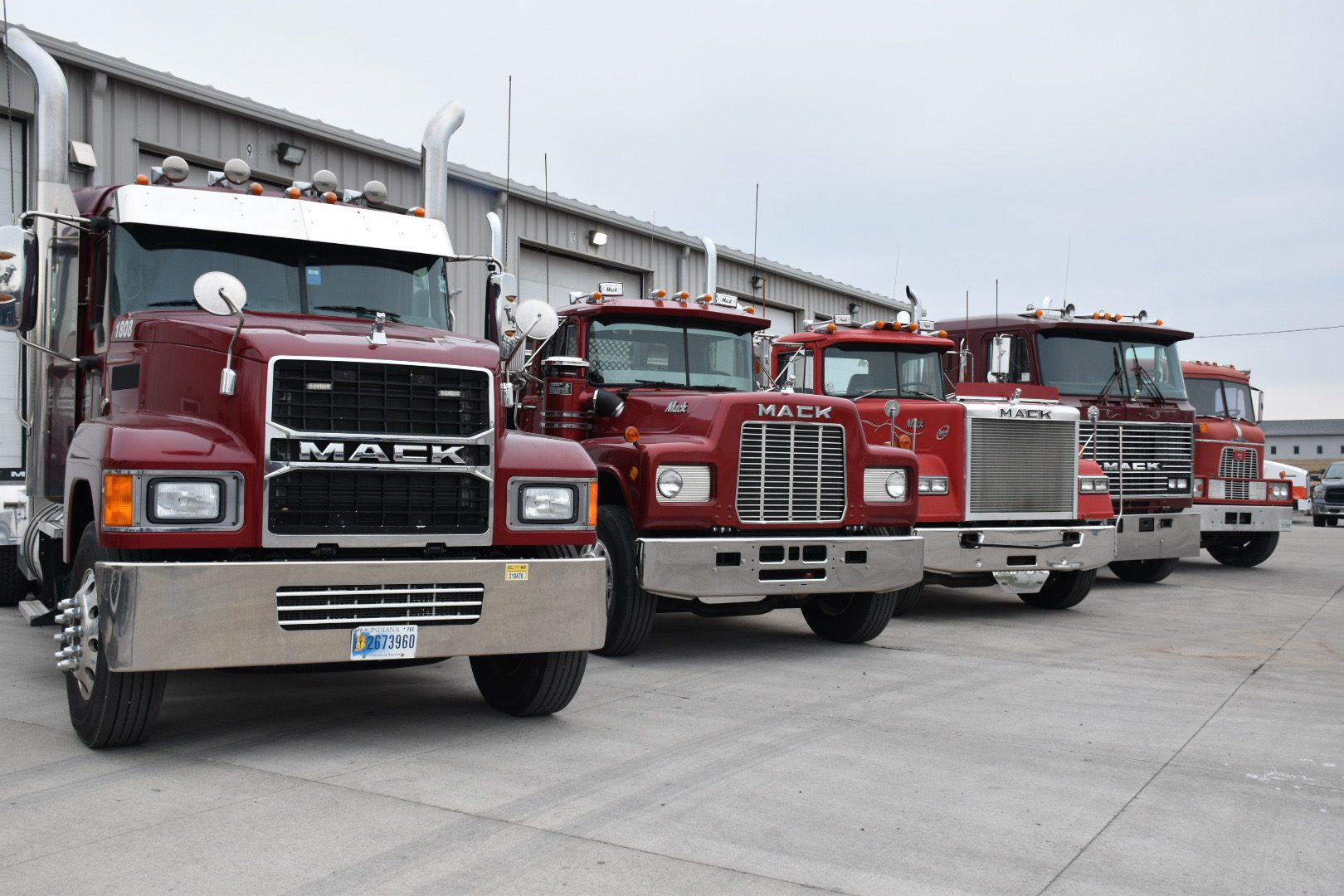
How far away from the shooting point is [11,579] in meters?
10.6

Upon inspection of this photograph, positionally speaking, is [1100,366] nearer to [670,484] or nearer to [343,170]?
[670,484]

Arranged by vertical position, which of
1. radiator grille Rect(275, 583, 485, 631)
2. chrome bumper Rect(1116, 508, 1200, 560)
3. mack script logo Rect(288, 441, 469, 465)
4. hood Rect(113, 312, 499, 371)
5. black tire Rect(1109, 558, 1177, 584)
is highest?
hood Rect(113, 312, 499, 371)

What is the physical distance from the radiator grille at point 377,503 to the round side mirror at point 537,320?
3.80ft

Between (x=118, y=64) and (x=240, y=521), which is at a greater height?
(x=118, y=64)

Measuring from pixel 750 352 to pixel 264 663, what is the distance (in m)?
5.40

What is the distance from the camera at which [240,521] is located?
213 inches

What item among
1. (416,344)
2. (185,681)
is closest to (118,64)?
(185,681)

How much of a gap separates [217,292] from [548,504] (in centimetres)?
178

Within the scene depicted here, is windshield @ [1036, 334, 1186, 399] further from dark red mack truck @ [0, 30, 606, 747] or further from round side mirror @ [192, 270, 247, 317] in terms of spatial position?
round side mirror @ [192, 270, 247, 317]

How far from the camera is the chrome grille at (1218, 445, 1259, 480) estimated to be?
16484mm

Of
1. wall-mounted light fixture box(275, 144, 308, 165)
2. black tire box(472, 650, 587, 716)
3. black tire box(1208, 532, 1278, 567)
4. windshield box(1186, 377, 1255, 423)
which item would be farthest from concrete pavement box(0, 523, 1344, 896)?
windshield box(1186, 377, 1255, 423)

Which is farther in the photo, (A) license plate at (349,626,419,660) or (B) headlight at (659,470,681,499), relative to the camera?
(B) headlight at (659,470,681,499)

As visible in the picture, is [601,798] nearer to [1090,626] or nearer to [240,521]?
[240,521]

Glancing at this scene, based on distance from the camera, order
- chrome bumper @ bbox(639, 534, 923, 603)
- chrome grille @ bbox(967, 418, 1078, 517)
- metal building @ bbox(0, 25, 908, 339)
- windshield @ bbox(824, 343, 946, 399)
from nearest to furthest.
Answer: chrome bumper @ bbox(639, 534, 923, 603) < chrome grille @ bbox(967, 418, 1078, 517) < windshield @ bbox(824, 343, 946, 399) < metal building @ bbox(0, 25, 908, 339)
